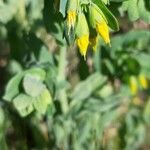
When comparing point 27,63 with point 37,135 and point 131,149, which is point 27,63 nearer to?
point 37,135

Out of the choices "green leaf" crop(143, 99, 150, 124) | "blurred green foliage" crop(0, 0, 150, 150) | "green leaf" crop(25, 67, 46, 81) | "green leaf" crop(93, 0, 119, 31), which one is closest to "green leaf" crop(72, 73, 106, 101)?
"blurred green foliage" crop(0, 0, 150, 150)

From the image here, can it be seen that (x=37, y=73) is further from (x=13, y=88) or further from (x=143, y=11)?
(x=143, y=11)

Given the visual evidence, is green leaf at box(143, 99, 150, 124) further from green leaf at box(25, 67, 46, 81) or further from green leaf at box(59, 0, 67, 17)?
green leaf at box(59, 0, 67, 17)

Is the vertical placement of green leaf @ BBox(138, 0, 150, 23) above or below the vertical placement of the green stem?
above

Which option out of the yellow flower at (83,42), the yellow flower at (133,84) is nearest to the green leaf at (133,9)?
the yellow flower at (83,42)

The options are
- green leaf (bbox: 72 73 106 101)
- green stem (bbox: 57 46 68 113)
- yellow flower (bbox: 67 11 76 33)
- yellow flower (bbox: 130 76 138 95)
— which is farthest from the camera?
yellow flower (bbox: 130 76 138 95)

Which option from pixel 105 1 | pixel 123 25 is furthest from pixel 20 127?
pixel 105 1

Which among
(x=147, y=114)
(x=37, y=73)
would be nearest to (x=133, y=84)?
(x=147, y=114)
